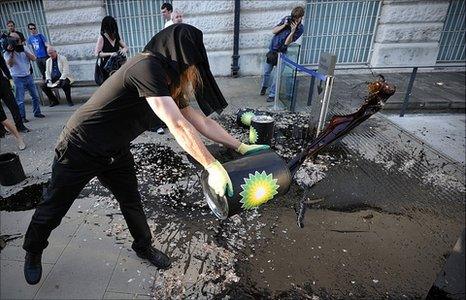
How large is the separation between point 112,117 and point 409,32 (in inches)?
373

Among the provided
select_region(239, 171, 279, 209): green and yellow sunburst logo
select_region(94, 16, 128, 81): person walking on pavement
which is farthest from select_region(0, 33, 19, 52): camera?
select_region(239, 171, 279, 209): green and yellow sunburst logo

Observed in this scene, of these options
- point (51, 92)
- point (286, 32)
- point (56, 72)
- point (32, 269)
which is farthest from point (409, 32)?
point (32, 269)

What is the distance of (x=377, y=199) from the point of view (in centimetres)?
353

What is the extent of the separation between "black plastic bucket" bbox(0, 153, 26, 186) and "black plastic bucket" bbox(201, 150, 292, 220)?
9.79ft

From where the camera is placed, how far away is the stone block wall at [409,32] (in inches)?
331

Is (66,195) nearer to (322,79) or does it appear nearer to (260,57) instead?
(322,79)

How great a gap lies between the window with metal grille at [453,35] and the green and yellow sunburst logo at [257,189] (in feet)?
32.2

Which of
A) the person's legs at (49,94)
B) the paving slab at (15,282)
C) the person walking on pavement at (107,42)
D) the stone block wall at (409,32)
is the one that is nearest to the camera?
the paving slab at (15,282)

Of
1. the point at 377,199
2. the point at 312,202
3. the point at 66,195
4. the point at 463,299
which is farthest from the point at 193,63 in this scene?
the point at 377,199

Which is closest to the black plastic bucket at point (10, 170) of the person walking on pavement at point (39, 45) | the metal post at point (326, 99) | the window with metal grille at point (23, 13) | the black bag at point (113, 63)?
the black bag at point (113, 63)

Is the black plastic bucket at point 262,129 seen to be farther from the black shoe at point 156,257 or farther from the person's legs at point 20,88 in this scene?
the person's legs at point 20,88

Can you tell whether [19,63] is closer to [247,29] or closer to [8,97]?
[8,97]

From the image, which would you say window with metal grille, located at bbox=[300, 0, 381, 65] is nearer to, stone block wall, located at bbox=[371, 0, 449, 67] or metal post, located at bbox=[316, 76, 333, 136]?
stone block wall, located at bbox=[371, 0, 449, 67]

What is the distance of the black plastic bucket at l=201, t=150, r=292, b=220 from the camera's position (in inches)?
76.0
